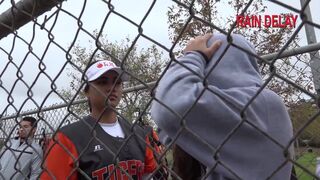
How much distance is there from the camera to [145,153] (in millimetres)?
2867

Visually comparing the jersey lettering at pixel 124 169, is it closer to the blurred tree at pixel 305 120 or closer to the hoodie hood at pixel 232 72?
the blurred tree at pixel 305 120

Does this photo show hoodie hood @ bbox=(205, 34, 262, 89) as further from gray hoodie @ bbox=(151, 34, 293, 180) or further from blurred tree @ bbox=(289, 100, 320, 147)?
blurred tree @ bbox=(289, 100, 320, 147)

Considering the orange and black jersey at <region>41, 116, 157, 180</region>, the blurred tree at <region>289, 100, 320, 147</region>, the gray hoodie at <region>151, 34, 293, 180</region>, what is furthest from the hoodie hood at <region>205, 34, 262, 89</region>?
the blurred tree at <region>289, 100, 320, 147</region>

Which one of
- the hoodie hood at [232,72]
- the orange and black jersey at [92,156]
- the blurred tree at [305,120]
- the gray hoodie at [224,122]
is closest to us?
the gray hoodie at [224,122]

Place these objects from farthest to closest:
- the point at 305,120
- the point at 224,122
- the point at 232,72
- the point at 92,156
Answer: the point at 305,120 < the point at 92,156 < the point at 232,72 < the point at 224,122

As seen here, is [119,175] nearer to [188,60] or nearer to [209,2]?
[188,60]

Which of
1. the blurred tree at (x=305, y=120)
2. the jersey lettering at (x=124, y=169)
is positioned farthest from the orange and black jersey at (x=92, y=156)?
the blurred tree at (x=305, y=120)

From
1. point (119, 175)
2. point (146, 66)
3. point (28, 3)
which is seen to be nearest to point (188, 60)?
point (28, 3)

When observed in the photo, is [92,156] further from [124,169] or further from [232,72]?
[232,72]

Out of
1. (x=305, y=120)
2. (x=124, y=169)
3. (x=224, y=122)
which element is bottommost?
(x=124, y=169)

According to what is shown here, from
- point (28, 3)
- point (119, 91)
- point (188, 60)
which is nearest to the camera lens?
point (188, 60)

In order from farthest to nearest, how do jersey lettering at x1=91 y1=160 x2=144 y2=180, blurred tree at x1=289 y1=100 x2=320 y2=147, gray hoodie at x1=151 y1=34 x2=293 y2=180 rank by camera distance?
blurred tree at x1=289 y1=100 x2=320 y2=147 → jersey lettering at x1=91 y1=160 x2=144 y2=180 → gray hoodie at x1=151 y1=34 x2=293 y2=180

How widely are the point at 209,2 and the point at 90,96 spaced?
6.16 metres

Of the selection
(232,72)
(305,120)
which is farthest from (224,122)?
(305,120)
